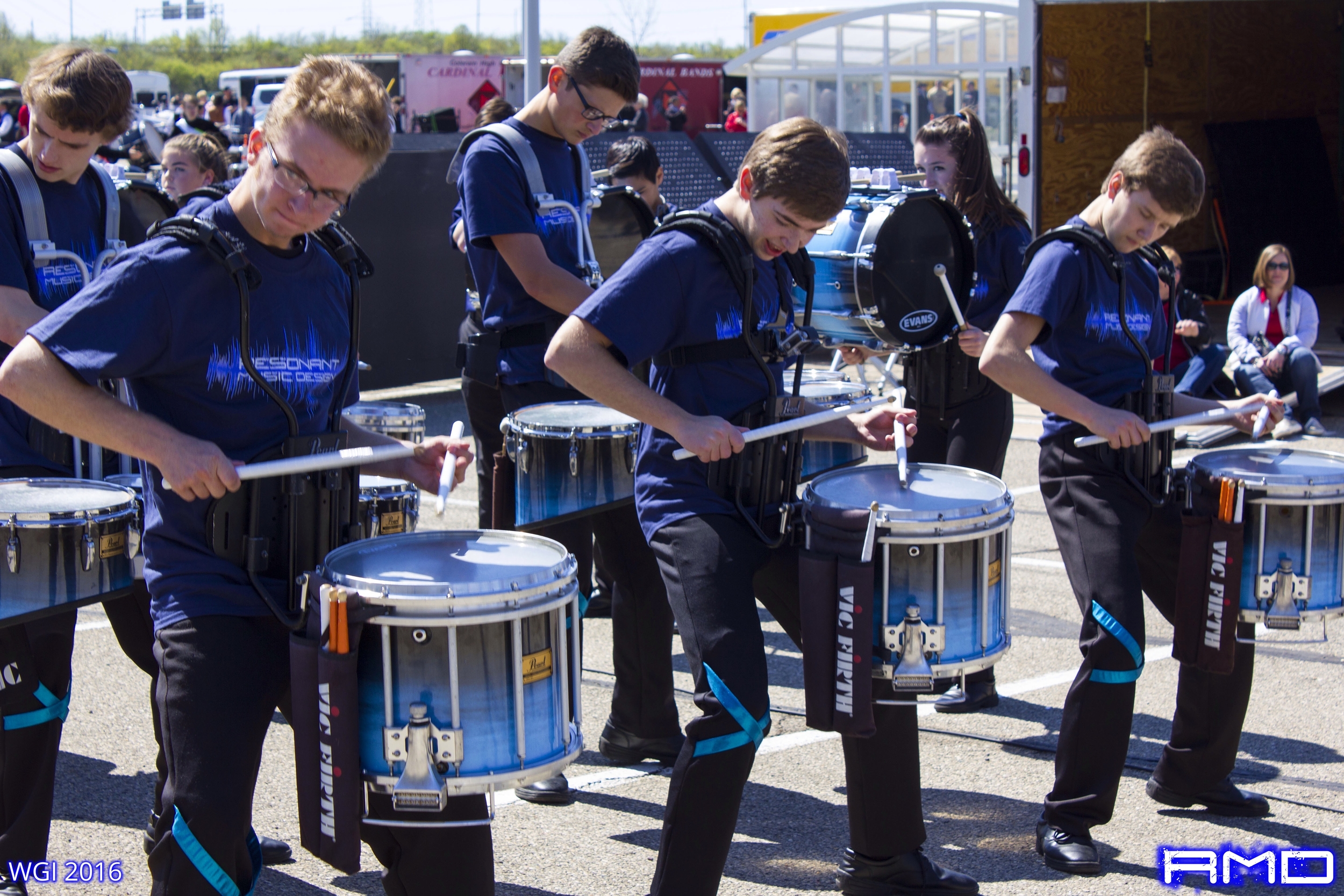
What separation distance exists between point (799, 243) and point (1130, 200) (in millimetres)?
1102

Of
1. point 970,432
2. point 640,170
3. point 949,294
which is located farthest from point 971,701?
point 640,170

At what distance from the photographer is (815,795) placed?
4426 millimetres

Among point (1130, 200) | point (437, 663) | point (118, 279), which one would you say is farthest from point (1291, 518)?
point (118, 279)

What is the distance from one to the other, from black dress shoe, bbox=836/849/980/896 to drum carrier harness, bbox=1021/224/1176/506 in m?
1.14

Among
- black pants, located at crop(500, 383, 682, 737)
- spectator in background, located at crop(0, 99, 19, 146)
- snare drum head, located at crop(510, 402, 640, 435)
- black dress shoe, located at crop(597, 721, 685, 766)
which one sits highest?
spectator in background, located at crop(0, 99, 19, 146)

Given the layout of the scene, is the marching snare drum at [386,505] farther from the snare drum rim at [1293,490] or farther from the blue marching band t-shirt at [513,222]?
the snare drum rim at [1293,490]

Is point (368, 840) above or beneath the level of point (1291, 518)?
beneath

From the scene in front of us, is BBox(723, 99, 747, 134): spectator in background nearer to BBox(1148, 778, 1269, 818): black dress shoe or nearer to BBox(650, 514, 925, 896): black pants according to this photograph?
BBox(1148, 778, 1269, 818): black dress shoe

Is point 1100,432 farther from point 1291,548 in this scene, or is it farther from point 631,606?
point 631,606

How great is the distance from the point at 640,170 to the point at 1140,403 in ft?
14.0

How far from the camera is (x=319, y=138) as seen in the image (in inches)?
105

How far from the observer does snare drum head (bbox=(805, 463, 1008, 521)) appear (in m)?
3.31

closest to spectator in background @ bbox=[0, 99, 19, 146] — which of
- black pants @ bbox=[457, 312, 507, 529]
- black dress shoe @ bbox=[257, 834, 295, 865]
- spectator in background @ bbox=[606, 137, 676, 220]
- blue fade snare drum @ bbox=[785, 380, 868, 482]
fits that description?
spectator in background @ bbox=[606, 137, 676, 220]

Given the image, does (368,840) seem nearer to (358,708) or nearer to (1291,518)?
(358,708)
